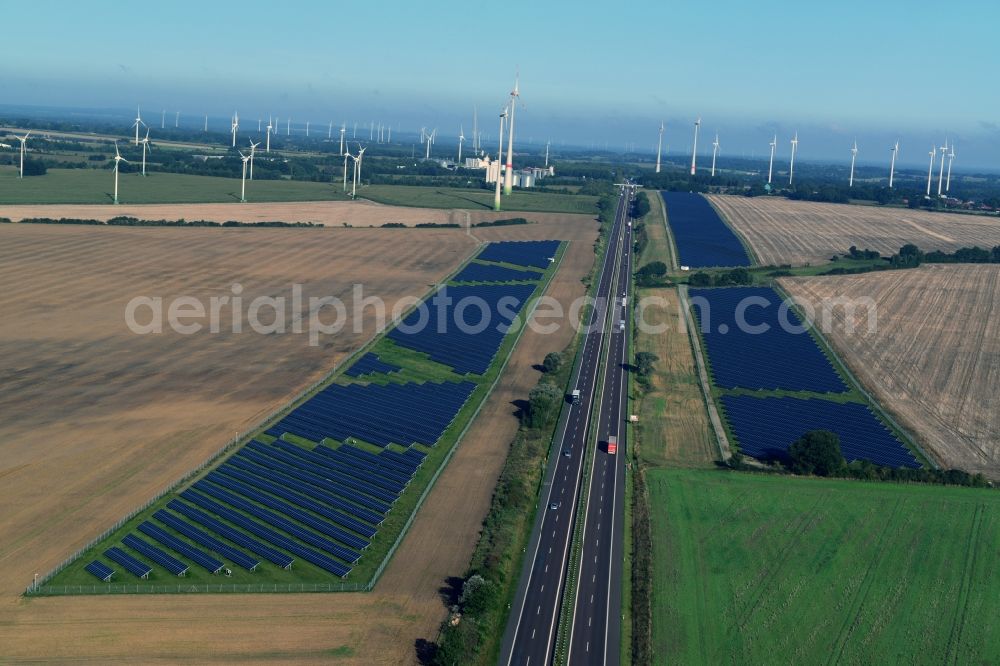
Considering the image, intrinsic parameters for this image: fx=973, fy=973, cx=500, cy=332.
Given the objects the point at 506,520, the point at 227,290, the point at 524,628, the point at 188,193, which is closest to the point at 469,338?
the point at 227,290

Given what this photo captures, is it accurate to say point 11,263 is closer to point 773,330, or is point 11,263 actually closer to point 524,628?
point 773,330

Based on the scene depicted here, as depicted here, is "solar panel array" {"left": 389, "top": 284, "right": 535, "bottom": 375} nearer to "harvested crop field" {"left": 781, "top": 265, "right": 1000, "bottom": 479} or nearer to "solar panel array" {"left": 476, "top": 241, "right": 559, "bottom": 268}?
"solar panel array" {"left": 476, "top": 241, "right": 559, "bottom": 268}

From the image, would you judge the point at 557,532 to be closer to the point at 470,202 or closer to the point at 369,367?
the point at 369,367

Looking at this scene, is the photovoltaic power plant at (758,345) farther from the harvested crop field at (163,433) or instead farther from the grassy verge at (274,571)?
the grassy verge at (274,571)

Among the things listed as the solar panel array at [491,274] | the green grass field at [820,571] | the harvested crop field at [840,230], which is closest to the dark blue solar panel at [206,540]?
the green grass field at [820,571]

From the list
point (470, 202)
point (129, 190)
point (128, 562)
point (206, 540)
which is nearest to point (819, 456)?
point (206, 540)

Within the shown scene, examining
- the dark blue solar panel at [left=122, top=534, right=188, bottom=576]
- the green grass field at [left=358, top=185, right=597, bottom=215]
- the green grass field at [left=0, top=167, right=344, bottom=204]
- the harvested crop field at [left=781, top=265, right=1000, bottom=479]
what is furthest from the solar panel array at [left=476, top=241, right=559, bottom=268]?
the dark blue solar panel at [left=122, top=534, right=188, bottom=576]

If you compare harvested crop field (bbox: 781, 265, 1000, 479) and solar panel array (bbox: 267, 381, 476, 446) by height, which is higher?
harvested crop field (bbox: 781, 265, 1000, 479)

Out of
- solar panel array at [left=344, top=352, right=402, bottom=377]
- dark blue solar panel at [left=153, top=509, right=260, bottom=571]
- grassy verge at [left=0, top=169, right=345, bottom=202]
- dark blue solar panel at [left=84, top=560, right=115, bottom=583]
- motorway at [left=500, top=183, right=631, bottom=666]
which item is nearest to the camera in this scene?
motorway at [left=500, top=183, right=631, bottom=666]
